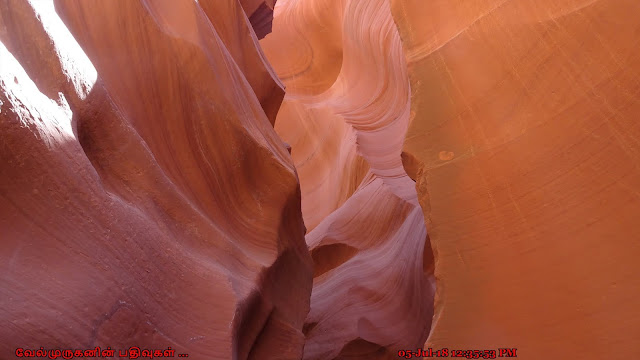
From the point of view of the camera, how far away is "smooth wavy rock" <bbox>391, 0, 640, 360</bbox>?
6.70ft

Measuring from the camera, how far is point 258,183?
11.5ft

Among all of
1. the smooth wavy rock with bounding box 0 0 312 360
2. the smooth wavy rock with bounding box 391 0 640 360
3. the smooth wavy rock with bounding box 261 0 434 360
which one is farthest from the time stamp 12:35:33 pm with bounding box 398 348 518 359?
the smooth wavy rock with bounding box 261 0 434 360

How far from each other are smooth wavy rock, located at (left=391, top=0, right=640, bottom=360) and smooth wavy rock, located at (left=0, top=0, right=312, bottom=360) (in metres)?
1.10

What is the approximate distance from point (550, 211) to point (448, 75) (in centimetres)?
92

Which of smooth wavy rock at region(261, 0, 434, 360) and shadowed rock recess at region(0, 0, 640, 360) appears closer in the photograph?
shadowed rock recess at region(0, 0, 640, 360)

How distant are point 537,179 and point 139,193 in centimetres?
180

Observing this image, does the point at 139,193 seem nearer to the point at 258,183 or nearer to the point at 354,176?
the point at 258,183

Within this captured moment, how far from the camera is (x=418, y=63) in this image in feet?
9.52

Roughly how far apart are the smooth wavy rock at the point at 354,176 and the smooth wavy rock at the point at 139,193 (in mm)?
1116

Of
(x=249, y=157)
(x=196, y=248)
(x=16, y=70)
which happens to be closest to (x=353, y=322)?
(x=249, y=157)

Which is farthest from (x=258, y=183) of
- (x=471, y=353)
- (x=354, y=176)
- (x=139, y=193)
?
(x=354, y=176)

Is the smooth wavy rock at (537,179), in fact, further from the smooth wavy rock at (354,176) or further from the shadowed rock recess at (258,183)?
the smooth wavy rock at (354,176)

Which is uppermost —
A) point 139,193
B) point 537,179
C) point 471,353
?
point 139,193

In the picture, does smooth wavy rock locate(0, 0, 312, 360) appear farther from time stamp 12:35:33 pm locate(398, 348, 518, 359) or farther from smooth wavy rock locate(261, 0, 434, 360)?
smooth wavy rock locate(261, 0, 434, 360)
